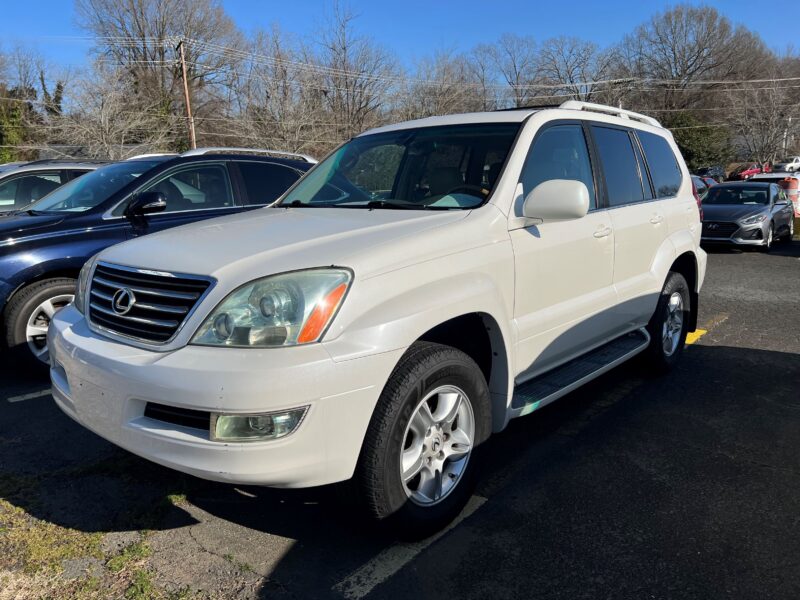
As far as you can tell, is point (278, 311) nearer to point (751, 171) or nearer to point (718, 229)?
point (718, 229)

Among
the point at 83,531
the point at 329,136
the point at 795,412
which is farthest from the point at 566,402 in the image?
the point at 329,136

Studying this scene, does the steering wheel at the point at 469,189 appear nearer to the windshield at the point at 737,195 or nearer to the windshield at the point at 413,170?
the windshield at the point at 413,170

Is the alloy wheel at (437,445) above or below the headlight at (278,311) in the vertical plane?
below

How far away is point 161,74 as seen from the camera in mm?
45031

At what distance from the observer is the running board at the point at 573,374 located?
10.9 feet

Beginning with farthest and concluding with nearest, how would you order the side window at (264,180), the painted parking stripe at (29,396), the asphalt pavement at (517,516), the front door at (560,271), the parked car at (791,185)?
the parked car at (791,185) < the side window at (264,180) < the painted parking stripe at (29,396) < the front door at (560,271) < the asphalt pavement at (517,516)

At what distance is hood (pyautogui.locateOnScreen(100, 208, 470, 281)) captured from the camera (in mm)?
2490

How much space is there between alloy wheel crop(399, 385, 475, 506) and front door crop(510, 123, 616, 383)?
20.6 inches

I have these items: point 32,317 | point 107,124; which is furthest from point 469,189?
point 107,124

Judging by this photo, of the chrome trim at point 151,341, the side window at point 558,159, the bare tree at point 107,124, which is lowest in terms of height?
the chrome trim at point 151,341

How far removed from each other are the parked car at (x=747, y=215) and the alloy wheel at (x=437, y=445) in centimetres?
1206

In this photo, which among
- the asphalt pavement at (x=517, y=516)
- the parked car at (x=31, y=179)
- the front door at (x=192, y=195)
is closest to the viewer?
the asphalt pavement at (x=517, y=516)

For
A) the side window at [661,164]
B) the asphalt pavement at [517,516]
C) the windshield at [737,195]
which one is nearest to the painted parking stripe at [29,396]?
the asphalt pavement at [517,516]

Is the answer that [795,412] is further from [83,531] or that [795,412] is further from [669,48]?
[669,48]
